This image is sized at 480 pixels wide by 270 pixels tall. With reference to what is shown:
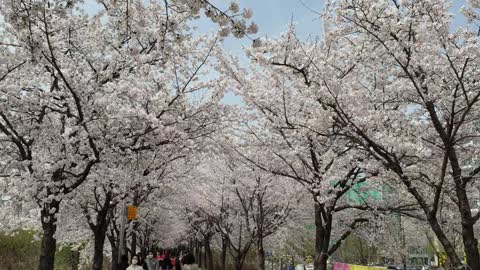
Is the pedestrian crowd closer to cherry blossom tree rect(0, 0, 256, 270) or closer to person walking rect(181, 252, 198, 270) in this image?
person walking rect(181, 252, 198, 270)

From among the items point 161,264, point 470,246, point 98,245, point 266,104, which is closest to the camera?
point 470,246

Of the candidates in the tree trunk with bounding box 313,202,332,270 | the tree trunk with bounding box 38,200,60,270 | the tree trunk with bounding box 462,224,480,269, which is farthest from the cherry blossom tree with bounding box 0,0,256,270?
the tree trunk with bounding box 462,224,480,269

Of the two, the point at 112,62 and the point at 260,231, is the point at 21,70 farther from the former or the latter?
the point at 260,231

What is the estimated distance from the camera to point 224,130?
43.2ft

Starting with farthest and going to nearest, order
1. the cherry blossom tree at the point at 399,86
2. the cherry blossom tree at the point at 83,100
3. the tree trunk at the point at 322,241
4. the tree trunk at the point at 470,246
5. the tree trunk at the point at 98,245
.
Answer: the tree trunk at the point at 98,245 → the tree trunk at the point at 322,241 → the cherry blossom tree at the point at 83,100 → the tree trunk at the point at 470,246 → the cherry blossom tree at the point at 399,86

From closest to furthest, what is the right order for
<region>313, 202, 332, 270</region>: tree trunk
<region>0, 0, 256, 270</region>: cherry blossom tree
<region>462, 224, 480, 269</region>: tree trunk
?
1. <region>462, 224, 480, 269</region>: tree trunk
2. <region>0, 0, 256, 270</region>: cherry blossom tree
3. <region>313, 202, 332, 270</region>: tree trunk

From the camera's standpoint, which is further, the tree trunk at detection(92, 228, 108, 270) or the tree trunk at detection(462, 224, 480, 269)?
the tree trunk at detection(92, 228, 108, 270)

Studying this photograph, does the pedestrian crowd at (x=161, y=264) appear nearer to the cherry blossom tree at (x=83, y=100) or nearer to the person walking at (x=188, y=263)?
the person walking at (x=188, y=263)

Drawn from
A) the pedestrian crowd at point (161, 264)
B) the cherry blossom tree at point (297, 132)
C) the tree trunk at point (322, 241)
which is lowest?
the pedestrian crowd at point (161, 264)

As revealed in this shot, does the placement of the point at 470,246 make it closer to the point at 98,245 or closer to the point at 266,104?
the point at 266,104

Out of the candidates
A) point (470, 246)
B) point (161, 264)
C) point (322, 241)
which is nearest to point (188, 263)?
point (322, 241)

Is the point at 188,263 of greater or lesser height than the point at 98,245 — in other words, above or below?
below

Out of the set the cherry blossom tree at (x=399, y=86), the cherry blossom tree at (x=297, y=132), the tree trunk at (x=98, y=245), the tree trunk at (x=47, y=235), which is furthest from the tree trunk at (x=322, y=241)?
the tree trunk at (x=98, y=245)

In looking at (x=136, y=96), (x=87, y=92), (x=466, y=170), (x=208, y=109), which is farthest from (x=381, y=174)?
(x=87, y=92)
